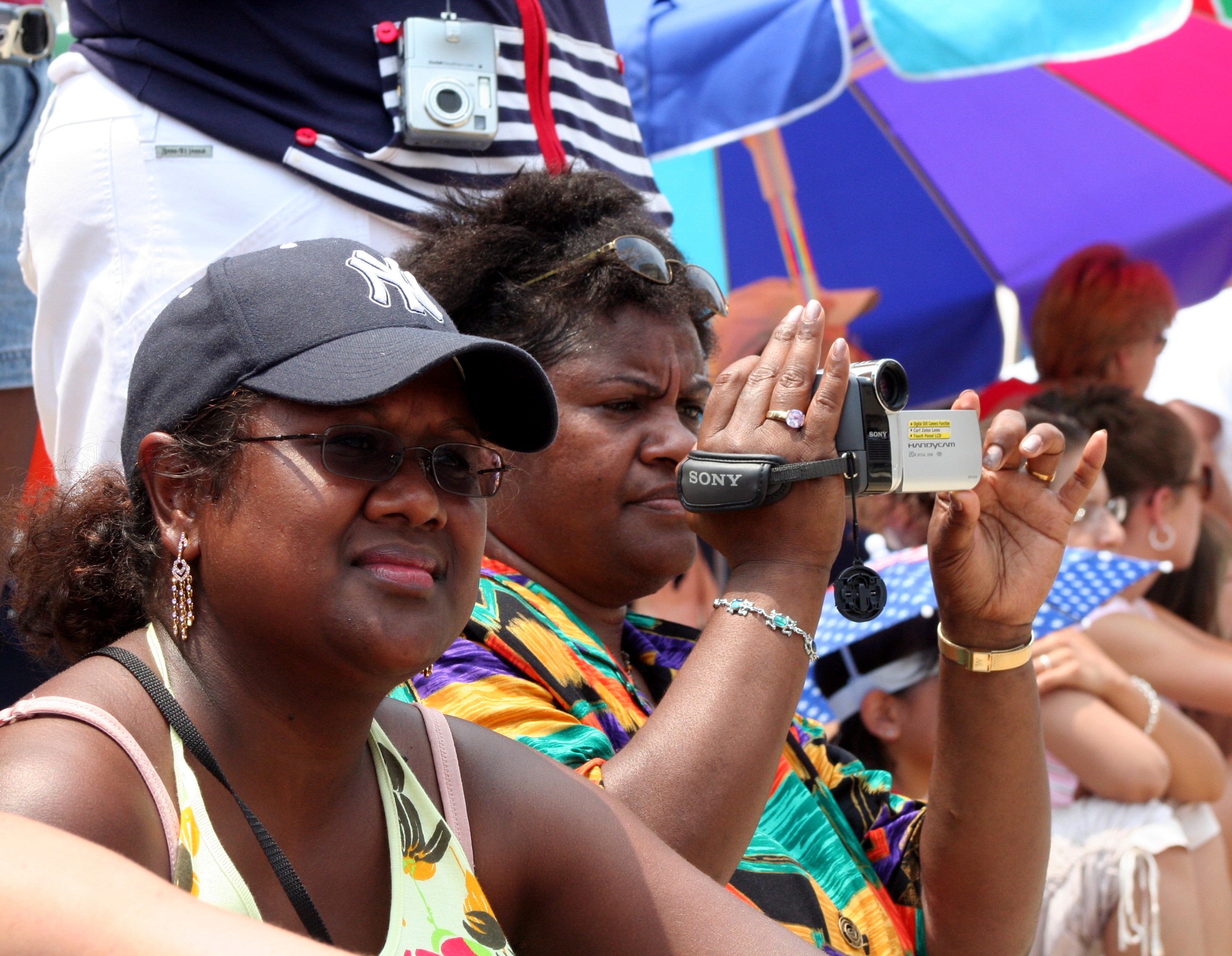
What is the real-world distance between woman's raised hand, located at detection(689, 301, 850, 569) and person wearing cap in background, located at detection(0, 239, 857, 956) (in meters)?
0.38

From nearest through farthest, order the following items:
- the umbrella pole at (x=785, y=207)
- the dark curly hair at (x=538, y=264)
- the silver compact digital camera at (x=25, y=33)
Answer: the dark curly hair at (x=538, y=264), the silver compact digital camera at (x=25, y=33), the umbrella pole at (x=785, y=207)

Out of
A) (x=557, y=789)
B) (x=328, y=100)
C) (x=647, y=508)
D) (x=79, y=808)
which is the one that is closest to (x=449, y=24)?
(x=328, y=100)

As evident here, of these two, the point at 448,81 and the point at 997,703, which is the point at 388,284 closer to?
the point at 448,81

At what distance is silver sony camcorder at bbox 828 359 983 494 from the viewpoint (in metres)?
1.80

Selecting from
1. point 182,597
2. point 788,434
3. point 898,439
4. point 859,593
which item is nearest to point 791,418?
point 788,434

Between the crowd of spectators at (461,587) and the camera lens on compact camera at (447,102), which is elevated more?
the camera lens on compact camera at (447,102)

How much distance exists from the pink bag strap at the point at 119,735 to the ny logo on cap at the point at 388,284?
50 centimetres

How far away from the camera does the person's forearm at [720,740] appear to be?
5.18 ft

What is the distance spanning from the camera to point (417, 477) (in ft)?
4.49

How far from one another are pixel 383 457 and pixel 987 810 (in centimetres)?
126

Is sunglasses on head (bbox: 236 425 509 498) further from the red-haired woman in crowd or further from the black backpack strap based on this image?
Result: the red-haired woman in crowd

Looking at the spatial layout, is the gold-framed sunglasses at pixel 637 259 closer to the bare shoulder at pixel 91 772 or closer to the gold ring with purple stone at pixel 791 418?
the gold ring with purple stone at pixel 791 418

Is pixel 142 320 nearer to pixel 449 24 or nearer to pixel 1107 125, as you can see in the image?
pixel 449 24

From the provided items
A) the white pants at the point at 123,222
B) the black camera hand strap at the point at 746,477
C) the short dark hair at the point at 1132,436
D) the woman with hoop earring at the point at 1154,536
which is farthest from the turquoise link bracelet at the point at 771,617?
the short dark hair at the point at 1132,436
